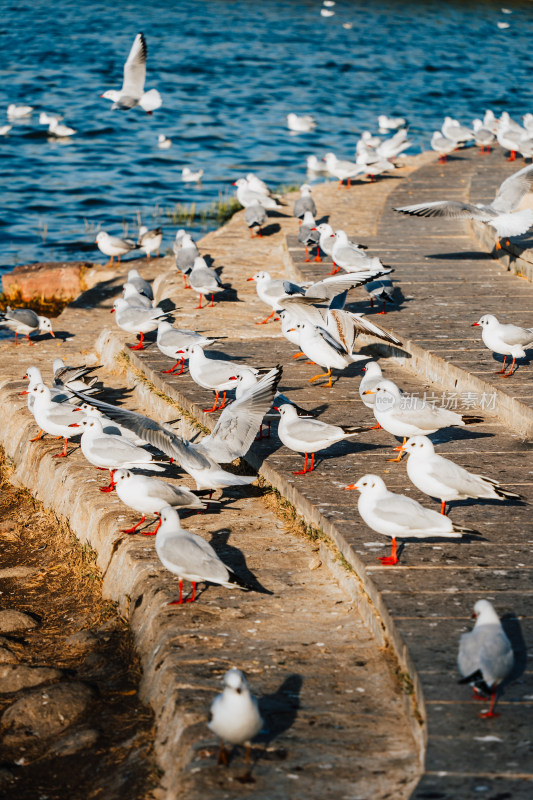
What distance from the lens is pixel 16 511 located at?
8.25 meters

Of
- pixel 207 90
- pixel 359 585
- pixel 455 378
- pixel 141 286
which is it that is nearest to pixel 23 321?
pixel 141 286

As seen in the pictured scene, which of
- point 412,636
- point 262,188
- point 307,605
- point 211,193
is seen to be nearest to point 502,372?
point 307,605

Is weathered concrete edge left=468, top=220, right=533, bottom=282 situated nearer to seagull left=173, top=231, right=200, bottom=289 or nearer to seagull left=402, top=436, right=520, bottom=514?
seagull left=173, top=231, right=200, bottom=289

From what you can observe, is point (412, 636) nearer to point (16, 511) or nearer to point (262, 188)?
point (16, 511)

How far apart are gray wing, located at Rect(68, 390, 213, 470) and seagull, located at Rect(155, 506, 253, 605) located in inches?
37.3

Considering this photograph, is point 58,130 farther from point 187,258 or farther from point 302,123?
point 187,258

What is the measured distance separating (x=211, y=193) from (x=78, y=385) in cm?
1453

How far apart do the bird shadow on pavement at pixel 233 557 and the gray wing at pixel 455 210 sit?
549cm

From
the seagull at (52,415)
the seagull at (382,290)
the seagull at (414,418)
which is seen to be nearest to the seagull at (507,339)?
the seagull at (414,418)

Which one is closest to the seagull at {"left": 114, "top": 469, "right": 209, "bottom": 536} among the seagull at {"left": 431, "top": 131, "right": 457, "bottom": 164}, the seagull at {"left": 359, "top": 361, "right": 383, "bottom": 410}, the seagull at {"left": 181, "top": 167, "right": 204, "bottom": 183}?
the seagull at {"left": 359, "top": 361, "right": 383, "bottom": 410}

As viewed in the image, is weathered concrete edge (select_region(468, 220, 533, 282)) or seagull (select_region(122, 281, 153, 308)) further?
seagull (select_region(122, 281, 153, 308))

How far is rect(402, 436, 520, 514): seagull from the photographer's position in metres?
5.68

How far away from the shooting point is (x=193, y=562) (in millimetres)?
5344

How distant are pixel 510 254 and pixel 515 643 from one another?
7.13 metres
